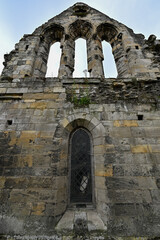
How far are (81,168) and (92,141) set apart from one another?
0.78 metres

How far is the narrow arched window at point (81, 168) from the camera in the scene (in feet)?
9.71

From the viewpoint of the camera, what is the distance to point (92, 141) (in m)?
3.38

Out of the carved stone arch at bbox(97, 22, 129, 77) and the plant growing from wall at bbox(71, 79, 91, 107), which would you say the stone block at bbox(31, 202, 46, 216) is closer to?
the plant growing from wall at bbox(71, 79, 91, 107)

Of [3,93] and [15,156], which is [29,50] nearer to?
[3,93]

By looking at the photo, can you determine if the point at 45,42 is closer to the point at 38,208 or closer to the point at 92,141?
the point at 92,141

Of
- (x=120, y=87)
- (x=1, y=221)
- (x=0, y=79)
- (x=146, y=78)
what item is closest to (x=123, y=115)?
(x=120, y=87)

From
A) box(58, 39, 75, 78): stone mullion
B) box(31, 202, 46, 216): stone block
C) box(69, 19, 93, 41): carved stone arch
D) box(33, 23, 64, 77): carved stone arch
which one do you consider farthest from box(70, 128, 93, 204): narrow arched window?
box(69, 19, 93, 41): carved stone arch

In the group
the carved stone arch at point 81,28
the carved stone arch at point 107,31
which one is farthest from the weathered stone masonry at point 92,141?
the carved stone arch at point 81,28

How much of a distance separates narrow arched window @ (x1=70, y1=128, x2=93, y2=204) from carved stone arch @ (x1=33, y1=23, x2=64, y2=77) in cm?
332

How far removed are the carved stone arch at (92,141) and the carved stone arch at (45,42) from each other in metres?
2.89

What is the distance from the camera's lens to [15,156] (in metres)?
3.06

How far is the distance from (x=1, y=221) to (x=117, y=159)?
2843 mm

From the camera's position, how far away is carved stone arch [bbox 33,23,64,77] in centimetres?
512

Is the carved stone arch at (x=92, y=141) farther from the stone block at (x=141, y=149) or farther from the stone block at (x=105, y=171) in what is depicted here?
the stone block at (x=141, y=149)
